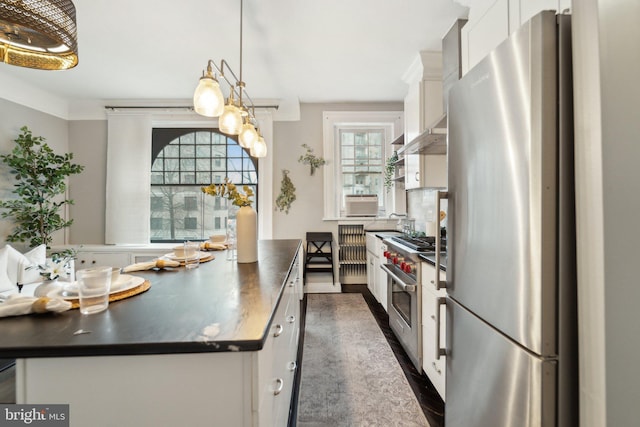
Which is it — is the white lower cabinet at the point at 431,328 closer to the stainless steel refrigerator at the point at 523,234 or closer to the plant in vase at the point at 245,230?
the stainless steel refrigerator at the point at 523,234

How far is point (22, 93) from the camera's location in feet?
10.4

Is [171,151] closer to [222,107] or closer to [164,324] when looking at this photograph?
[222,107]

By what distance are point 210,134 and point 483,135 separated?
3840 millimetres

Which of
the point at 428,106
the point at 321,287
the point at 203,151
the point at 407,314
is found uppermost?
the point at 428,106

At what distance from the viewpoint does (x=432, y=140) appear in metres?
2.26

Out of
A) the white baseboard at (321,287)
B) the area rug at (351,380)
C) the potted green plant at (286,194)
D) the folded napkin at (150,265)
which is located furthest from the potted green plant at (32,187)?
the area rug at (351,380)

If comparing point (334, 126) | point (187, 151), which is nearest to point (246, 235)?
point (334, 126)

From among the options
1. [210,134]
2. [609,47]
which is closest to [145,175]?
[210,134]

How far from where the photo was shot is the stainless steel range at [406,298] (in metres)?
1.84

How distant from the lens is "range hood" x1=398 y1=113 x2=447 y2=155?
2037 millimetres

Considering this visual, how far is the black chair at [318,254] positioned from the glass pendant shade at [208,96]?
2457 millimetres

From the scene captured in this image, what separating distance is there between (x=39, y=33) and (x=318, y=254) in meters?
3.15

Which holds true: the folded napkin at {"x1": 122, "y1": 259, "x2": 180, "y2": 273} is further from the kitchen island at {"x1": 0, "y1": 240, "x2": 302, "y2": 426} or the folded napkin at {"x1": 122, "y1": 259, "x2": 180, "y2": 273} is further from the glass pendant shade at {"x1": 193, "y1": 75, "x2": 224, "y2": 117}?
the glass pendant shade at {"x1": 193, "y1": 75, "x2": 224, "y2": 117}

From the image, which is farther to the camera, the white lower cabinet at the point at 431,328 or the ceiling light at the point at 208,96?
the white lower cabinet at the point at 431,328
